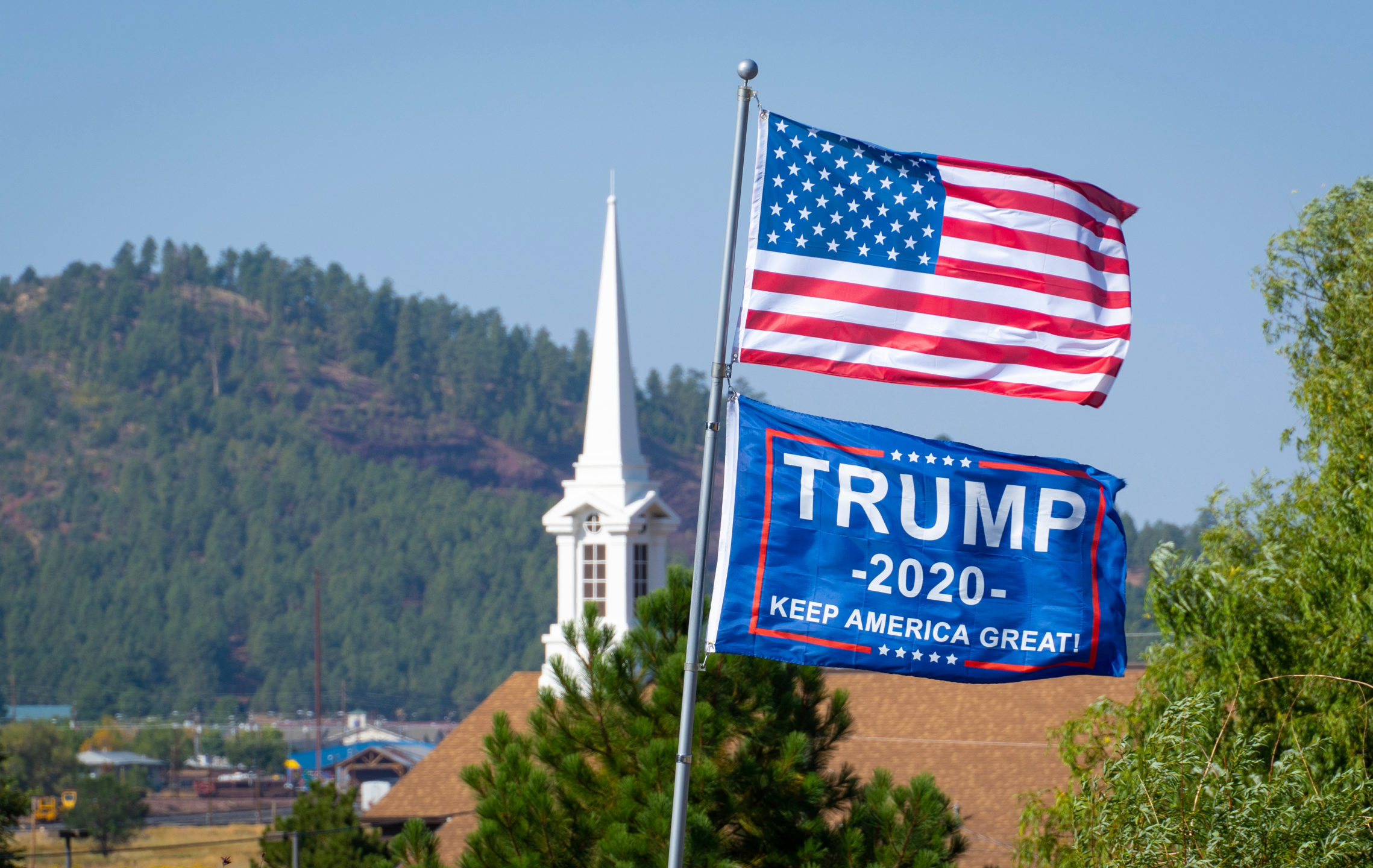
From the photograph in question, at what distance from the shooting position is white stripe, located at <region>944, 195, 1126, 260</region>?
34.4 ft

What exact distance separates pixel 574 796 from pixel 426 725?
17497 centimetres

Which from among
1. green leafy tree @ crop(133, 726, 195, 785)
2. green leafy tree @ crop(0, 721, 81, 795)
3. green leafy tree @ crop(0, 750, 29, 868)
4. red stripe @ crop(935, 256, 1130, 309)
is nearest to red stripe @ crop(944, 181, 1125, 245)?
red stripe @ crop(935, 256, 1130, 309)

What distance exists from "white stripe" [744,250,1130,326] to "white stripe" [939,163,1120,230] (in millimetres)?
654

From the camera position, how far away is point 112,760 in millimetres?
125562

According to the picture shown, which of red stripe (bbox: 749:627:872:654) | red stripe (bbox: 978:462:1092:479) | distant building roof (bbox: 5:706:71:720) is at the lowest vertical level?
distant building roof (bbox: 5:706:71:720)

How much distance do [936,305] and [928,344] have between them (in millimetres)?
285

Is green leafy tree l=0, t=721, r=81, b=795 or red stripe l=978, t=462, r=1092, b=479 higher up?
red stripe l=978, t=462, r=1092, b=479

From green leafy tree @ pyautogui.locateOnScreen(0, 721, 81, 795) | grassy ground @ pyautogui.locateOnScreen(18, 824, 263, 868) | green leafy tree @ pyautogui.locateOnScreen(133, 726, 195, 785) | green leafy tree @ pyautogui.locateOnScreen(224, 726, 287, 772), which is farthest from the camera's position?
green leafy tree @ pyautogui.locateOnScreen(133, 726, 195, 785)

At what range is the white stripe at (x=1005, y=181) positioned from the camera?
10.5m

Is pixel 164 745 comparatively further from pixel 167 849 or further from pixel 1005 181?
pixel 1005 181

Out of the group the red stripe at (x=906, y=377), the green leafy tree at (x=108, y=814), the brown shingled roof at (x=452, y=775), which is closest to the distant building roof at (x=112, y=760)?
the green leafy tree at (x=108, y=814)

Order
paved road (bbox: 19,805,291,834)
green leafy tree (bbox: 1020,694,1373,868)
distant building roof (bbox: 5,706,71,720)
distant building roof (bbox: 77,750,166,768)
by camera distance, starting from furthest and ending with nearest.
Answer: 1. distant building roof (bbox: 5,706,71,720)
2. distant building roof (bbox: 77,750,166,768)
3. paved road (bbox: 19,805,291,834)
4. green leafy tree (bbox: 1020,694,1373,868)

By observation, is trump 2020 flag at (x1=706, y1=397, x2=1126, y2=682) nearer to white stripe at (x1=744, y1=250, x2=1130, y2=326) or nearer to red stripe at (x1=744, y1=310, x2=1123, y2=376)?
red stripe at (x1=744, y1=310, x2=1123, y2=376)

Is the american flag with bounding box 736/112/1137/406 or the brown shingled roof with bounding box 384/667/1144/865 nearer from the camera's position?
the american flag with bounding box 736/112/1137/406
